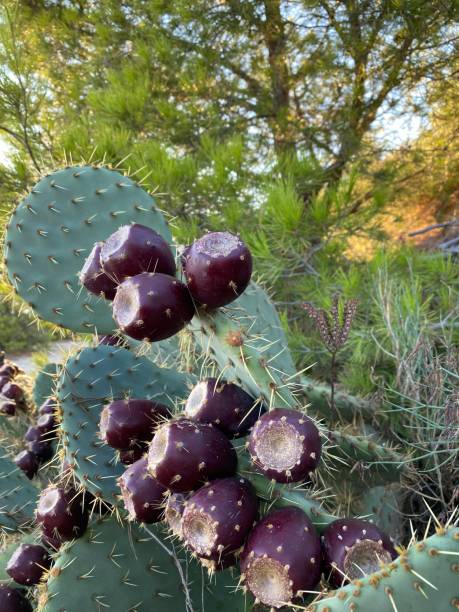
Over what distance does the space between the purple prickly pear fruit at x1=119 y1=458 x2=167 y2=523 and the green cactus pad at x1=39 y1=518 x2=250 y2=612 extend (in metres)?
0.18

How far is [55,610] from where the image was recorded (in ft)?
2.61

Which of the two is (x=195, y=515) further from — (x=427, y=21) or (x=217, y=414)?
(x=427, y=21)

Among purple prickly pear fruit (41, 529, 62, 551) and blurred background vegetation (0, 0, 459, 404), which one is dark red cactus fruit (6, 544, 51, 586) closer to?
purple prickly pear fruit (41, 529, 62, 551)

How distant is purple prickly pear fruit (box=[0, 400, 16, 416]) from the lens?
5.46 ft

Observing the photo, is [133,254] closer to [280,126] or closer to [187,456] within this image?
[187,456]

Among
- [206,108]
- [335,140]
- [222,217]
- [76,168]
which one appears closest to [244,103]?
[206,108]

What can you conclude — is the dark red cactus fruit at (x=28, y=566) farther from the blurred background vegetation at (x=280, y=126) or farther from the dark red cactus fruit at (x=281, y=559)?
the blurred background vegetation at (x=280, y=126)

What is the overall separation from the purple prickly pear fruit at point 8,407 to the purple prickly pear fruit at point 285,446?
1360 millimetres

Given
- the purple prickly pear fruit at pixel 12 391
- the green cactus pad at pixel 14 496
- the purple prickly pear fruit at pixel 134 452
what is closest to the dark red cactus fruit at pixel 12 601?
the green cactus pad at pixel 14 496

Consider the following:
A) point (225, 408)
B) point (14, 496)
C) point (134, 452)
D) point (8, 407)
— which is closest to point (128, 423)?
point (134, 452)

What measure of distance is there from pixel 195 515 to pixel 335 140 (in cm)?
246

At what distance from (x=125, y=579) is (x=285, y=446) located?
522mm

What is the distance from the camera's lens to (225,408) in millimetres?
645

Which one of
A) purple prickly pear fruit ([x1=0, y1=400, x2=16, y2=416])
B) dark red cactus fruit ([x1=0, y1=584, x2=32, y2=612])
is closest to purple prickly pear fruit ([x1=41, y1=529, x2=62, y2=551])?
dark red cactus fruit ([x1=0, y1=584, x2=32, y2=612])
